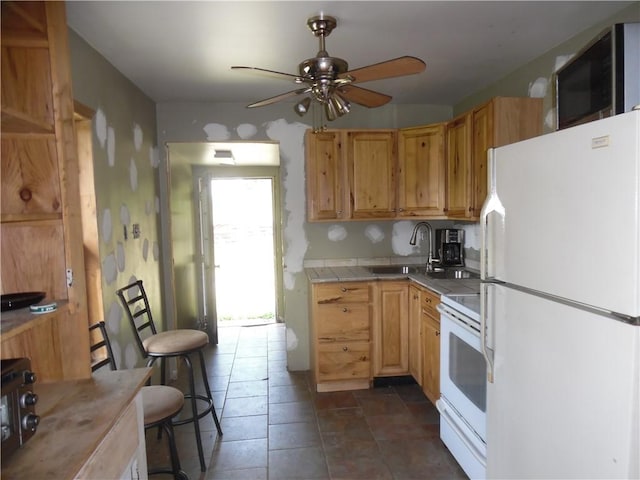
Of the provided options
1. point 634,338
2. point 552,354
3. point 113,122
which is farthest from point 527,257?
point 113,122

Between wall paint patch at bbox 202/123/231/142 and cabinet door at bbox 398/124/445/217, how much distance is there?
5.00ft

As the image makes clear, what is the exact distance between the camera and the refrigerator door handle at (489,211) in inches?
66.4

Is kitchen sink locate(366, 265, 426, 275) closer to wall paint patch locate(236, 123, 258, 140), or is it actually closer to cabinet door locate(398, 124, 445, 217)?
cabinet door locate(398, 124, 445, 217)

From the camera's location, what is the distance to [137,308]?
9.41 ft

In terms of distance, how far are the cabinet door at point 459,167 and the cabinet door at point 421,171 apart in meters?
0.09

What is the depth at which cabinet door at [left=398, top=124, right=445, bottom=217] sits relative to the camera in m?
3.31

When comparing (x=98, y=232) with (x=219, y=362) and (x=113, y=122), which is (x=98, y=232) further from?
(x=219, y=362)

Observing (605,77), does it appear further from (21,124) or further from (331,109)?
(21,124)

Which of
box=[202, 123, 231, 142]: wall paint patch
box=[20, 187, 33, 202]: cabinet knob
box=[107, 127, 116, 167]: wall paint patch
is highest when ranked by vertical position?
box=[202, 123, 231, 142]: wall paint patch

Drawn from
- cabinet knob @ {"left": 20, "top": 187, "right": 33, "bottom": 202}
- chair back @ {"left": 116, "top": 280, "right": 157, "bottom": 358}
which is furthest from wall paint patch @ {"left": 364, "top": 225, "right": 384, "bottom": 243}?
cabinet knob @ {"left": 20, "top": 187, "right": 33, "bottom": 202}

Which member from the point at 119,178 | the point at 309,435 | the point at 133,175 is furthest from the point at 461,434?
the point at 133,175

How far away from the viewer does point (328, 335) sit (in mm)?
3240

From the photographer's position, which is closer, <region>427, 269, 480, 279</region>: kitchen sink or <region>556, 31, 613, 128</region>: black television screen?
<region>556, 31, 613, 128</region>: black television screen

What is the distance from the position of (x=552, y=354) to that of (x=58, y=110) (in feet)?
6.00
